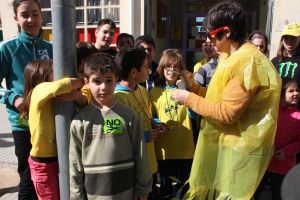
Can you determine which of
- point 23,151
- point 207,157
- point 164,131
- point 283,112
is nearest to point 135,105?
point 164,131

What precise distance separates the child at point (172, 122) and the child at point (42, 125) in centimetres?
111

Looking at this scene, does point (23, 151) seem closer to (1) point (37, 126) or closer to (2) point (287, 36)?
(1) point (37, 126)

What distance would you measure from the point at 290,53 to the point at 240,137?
1.76 metres

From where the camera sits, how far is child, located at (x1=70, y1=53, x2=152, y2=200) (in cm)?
184

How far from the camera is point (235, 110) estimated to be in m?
1.73

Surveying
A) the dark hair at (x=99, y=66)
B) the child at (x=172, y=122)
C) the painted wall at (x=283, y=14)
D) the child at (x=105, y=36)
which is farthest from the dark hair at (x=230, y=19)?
the painted wall at (x=283, y=14)

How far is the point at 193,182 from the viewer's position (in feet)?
6.84

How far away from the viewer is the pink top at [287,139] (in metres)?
2.59

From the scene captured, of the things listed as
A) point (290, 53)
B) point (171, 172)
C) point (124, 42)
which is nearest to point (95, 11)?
point (124, 42)

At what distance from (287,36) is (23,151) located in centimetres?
262

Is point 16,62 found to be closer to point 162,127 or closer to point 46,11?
point 162,127

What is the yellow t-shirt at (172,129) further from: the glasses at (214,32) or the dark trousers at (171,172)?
the glasses at (214,32)

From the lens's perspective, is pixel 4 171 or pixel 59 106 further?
pixel 4 171

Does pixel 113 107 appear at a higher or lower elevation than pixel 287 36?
lower
